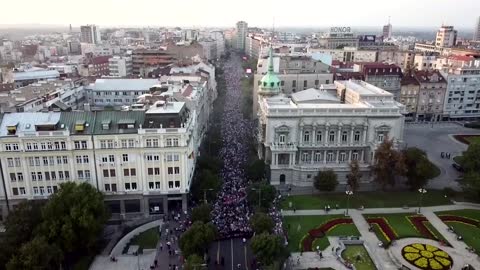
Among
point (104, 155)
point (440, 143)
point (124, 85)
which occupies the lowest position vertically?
point (440, 143)

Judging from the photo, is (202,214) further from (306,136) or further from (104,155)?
(306,136)

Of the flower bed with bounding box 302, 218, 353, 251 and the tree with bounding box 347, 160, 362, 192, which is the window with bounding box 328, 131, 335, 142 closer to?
the tree with bounding box 347, 160, 362, 192

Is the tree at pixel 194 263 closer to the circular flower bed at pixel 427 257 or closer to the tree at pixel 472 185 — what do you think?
the circular flower bed at pixel 427 257

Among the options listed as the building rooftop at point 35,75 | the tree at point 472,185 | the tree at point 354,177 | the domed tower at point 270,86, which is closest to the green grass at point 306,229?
the tree at point 354,177

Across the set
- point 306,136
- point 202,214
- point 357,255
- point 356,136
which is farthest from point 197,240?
point 356,136

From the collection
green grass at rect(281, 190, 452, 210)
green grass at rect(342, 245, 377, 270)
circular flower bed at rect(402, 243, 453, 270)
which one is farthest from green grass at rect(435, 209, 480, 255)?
green grass at rect(342, 245, 377, 270)

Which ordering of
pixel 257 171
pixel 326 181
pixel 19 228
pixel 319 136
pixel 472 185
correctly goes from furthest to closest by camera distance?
pixel 319 136, pixel 257 171, pixel 326 181, pixel 472 185, pixel 19 228
